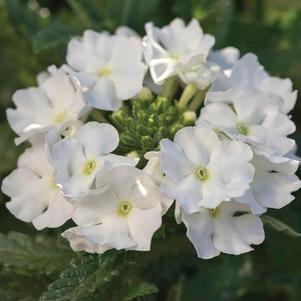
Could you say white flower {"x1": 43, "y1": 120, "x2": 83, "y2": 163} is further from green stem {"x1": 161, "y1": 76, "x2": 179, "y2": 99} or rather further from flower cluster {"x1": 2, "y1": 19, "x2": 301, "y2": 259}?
green stem {"x1": 161, "y1": 76, "x2": 179, "y2": 99}

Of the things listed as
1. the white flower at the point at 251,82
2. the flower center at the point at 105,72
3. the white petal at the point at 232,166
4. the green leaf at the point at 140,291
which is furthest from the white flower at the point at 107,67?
the green leaf at the point at 140,291

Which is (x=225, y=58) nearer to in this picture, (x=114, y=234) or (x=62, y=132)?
(x=62, y=132)

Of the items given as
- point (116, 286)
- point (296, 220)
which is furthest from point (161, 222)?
point (296, 220)

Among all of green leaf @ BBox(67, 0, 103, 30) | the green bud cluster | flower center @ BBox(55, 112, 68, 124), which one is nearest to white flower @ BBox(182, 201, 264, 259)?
the green bud cluster

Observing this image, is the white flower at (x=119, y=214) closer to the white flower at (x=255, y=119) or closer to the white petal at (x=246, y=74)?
the white flower at (x=255, y=119)

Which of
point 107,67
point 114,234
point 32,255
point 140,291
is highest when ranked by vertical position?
point 107,67

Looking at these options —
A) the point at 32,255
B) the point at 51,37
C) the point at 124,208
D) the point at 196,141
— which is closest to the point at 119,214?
the point at 124,208
